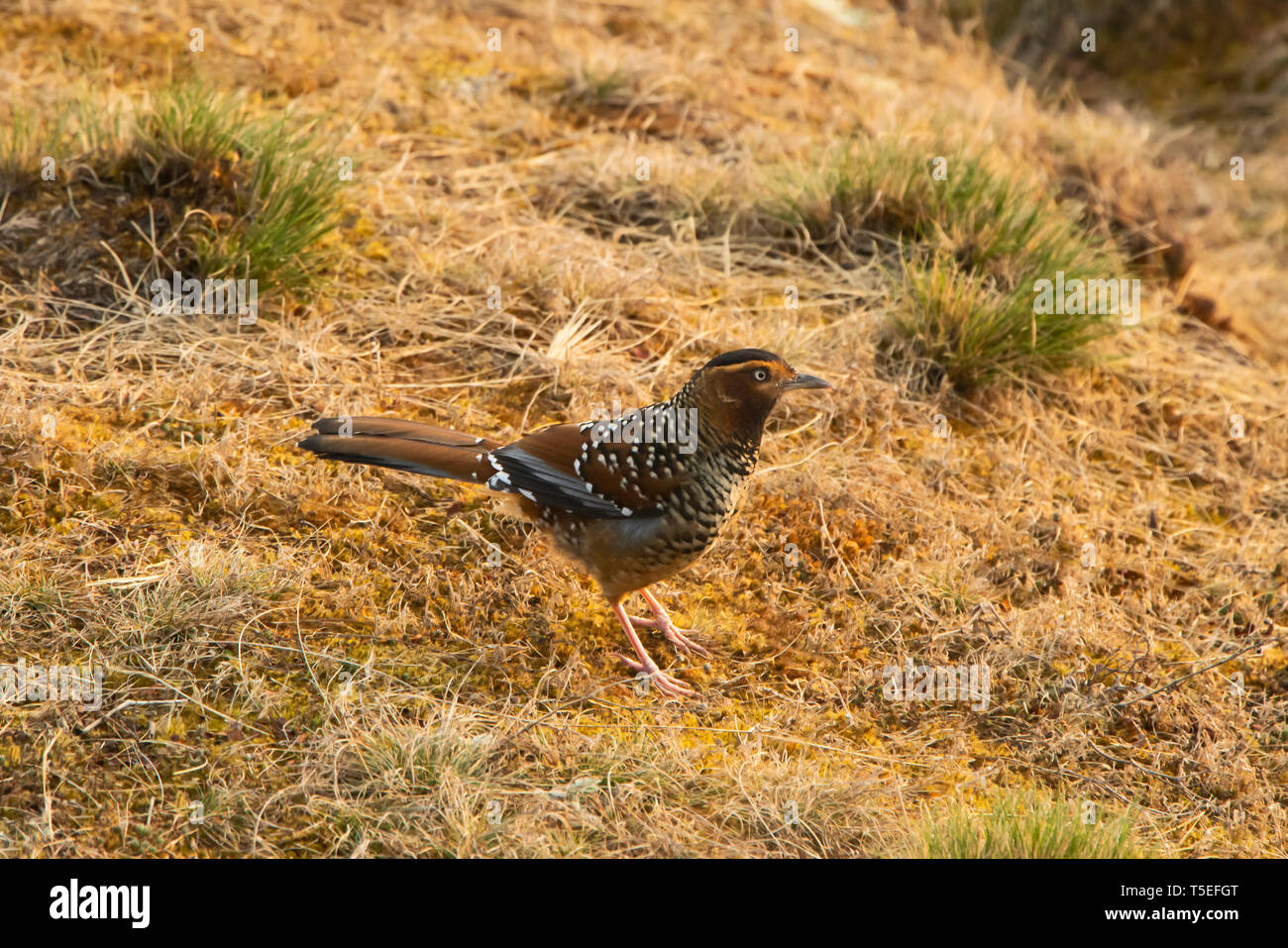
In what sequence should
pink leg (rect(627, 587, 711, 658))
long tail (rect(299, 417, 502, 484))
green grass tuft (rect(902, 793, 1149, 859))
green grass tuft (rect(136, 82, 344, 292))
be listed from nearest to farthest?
1. green grass tuft (rect(902, 793, 1149, 859))
2. long tail (rect(299, 417, 502, 484))
3. pink leg (rect(627, 587, 711, 658))
4. green grass tuft (rect(136, 82, 344, 292))

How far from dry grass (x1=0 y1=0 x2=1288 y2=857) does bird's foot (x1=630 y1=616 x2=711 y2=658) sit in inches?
4.1

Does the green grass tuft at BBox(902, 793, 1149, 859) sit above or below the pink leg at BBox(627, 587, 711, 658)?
above

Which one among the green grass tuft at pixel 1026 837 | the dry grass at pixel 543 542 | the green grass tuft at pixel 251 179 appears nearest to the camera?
the green grass tuft at pixel 1026 837

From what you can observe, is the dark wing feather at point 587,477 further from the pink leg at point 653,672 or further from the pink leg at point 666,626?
the pink leg at point 666,626

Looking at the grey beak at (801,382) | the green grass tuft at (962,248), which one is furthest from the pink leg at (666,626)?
the green grass tuft at (962,248)

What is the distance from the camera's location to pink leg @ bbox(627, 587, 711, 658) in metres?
4.03

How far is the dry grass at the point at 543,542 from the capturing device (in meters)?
3.32

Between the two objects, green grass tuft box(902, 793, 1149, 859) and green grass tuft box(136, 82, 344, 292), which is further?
green grass tuft box(136, 82, 344, 292)

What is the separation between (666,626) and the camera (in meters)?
4.06

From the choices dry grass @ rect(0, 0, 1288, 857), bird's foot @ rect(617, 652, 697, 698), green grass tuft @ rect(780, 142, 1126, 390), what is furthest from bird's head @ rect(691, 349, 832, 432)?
green grass tuft @ rect(780, 142, 1126, 390)

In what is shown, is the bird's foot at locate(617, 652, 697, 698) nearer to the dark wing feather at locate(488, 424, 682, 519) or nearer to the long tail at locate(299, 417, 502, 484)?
the dark wing feather at locate(488, 424, 682, 519)

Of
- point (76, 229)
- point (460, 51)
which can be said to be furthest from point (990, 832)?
point (460, 51)

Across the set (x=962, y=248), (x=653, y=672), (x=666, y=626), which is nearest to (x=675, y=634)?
(x=666, y=626)

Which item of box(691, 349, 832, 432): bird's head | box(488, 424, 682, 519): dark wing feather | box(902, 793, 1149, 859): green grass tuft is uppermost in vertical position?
box(691, 349, 832, 432): bird's head
